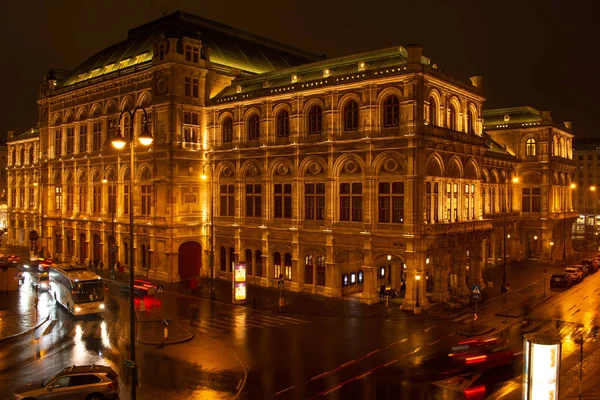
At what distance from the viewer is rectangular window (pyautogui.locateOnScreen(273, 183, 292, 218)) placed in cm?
4941

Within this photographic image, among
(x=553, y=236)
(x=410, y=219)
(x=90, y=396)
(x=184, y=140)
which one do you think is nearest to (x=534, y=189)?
(x=553, y=236)

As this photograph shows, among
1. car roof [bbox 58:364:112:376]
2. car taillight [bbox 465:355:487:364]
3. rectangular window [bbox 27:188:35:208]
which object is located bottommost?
car taillight [bbox 465:355:487:364]

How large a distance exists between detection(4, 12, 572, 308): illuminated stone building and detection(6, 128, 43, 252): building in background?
16.7 m

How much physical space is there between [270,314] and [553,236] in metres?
47.4

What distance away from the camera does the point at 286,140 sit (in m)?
49.1

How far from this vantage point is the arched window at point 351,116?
1755 inches

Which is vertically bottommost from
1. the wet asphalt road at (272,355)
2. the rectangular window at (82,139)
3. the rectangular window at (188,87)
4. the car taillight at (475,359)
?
the wet asphalt road at (272,355)

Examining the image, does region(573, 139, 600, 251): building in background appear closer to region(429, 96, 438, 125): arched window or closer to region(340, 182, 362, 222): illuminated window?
region(429, 96, 438, 125): arched window

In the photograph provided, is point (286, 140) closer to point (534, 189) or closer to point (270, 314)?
point (270, 314)

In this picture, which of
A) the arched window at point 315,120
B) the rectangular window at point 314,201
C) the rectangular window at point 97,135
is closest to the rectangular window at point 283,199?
the rectangular window at point 314,201

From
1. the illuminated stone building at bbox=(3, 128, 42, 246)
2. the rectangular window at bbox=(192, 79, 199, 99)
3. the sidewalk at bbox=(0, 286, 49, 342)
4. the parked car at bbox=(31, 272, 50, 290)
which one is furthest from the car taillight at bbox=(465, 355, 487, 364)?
the illuminated stone building at bbox=(3, 128, 42, 246)

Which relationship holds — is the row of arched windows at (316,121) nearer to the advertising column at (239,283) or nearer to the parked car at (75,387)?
the advertising column at (239,283)

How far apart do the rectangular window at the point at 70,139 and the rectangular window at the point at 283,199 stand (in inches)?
1273

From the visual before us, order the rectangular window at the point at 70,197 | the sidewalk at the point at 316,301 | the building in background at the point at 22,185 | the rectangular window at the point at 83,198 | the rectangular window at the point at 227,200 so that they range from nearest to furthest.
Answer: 1. the sidewalk at the point at 316,301
2. the rectangular window at the point at 227,200
3. the rectangular window at the point at 83,198
4. the rectangular window at the point at 70,197
5. the building in background at the point at 22,185
